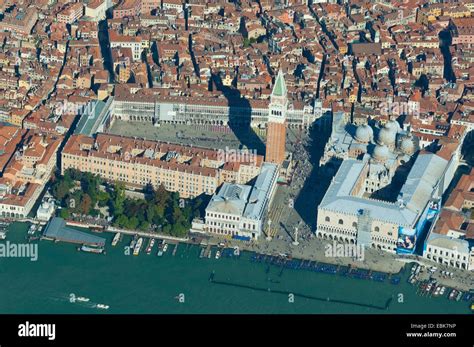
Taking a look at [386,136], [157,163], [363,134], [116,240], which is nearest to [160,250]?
[116,240]

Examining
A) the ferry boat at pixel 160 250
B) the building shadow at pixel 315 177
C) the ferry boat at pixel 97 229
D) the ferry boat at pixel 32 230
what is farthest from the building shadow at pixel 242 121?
the ferry boat at pixel 32 230

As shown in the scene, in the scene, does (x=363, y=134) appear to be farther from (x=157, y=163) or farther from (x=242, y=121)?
(x=157, y=163)

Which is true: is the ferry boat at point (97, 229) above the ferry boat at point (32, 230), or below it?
above

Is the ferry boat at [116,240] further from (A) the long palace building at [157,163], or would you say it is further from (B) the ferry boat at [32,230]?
(A) the long palace building at [157,163]

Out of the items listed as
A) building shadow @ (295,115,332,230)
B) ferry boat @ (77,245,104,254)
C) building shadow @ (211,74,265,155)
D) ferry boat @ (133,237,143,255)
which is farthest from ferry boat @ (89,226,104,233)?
building shadow @ (211,74,265,155)

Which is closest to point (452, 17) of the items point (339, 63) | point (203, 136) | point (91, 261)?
point (339, 63)

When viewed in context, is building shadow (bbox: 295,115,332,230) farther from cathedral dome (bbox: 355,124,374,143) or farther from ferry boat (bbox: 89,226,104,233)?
ferry boat (bbox: 89,226,104,233)
